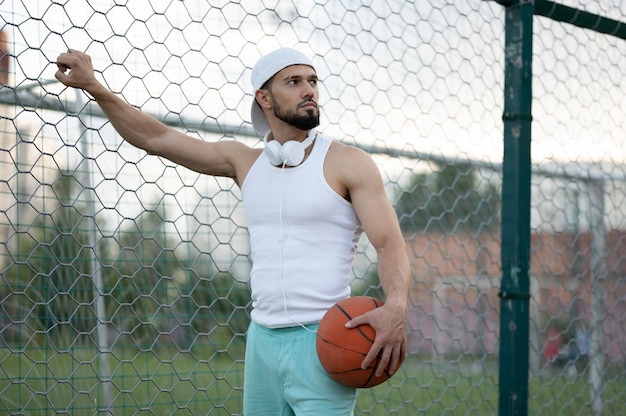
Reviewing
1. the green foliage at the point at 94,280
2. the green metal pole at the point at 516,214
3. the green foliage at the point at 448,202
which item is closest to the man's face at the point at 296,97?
the green foliage at the point at 94,280

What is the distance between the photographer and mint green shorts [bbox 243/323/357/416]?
111 inches

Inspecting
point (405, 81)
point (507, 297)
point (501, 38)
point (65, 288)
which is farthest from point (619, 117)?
point (65, 288)

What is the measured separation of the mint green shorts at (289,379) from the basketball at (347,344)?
0.28ft

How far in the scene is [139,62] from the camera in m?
3.68

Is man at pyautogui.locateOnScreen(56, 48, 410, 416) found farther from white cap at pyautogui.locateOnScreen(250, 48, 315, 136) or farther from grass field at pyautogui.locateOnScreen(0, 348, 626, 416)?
grass field at pyautogui.locateOnScreen(0, 348, 626, 416)

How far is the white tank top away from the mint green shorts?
55mm

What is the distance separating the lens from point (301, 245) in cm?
292

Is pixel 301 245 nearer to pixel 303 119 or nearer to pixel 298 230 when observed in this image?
pixel 298 230

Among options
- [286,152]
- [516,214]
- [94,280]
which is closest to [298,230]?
[286,152]

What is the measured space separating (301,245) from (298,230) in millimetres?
51

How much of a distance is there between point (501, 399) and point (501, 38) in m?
1.95

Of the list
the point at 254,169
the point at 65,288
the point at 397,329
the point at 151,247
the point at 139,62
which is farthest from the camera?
the point at 151,247

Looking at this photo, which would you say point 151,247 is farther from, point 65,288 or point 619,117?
point 619,117

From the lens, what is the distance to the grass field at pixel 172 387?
372 cm
